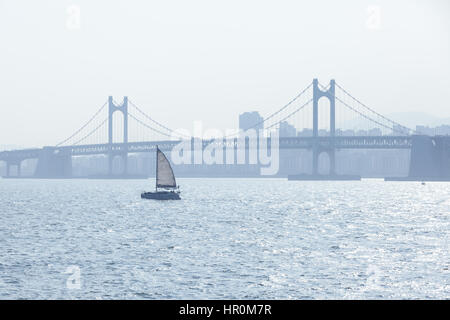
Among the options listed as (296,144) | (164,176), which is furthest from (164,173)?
(296,144)

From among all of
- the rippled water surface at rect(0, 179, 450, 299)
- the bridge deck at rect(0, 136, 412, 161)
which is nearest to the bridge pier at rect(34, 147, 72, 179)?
the bridge deck at rect(0, 136, 412, 161)

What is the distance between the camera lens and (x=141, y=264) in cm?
2878

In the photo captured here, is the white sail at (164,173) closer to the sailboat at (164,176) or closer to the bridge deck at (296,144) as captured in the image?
the sailboat at (164,176)

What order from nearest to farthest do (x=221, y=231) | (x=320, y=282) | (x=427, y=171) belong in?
1. (x=320, y=282)
2. (x=221, y=231)
3. (x=427, y=171)

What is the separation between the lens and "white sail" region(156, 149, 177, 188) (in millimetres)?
69875

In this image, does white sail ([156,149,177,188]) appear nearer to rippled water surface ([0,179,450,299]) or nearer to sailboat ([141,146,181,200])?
sailboat ([141,146,181,200])

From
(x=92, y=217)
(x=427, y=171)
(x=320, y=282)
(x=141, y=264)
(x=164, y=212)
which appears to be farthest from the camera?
(x=427, y=171)

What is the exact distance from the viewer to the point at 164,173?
70.9 meters

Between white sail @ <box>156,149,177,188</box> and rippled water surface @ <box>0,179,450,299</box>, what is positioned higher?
white sail @ <box>156,149,177,188</box>

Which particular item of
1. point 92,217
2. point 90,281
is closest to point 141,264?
point 90,281

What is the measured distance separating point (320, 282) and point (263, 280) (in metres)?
1.80

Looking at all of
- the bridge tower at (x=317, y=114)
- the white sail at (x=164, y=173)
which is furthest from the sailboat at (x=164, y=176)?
the bridge tower at (x=317, y=114)

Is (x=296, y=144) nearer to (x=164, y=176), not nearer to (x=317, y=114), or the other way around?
(x=317, y=114)
